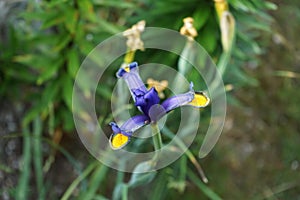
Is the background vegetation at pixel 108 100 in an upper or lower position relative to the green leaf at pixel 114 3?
lower

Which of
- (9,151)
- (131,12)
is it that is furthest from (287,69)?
(9,151)

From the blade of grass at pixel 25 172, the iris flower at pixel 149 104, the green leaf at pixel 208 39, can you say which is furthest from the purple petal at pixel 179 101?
the blade of grass at pixel 25 172

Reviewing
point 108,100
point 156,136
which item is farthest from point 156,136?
point 108,100

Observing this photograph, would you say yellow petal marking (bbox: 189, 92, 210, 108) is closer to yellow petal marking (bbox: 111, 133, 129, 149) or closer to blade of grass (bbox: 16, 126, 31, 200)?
yellow petal marking (bbox: 111, 133, 129, 149)

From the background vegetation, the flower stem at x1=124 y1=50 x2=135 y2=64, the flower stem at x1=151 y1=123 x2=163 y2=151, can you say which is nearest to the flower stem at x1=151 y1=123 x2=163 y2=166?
the flower stem at x1=151 y1=123 x2=163 y2=151

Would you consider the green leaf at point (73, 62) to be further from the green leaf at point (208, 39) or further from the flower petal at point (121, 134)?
the flower petal at point (121, 134)

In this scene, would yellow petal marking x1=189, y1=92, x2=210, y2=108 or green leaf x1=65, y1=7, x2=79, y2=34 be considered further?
green leaf x1=65, y1=7, x2=79, y2=34

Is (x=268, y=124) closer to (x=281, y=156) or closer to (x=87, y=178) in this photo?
(x=281, y=156)
